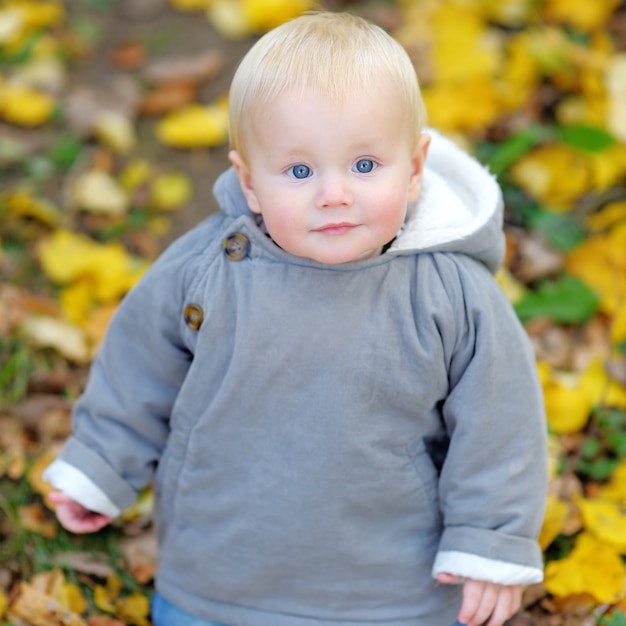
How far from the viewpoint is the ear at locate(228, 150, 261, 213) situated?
155cm

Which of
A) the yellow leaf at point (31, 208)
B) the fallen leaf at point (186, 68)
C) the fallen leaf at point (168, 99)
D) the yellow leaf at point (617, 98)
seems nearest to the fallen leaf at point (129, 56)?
the fallen leaf at point (186, 68)

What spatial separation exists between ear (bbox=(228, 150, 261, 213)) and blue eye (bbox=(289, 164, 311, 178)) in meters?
0.11

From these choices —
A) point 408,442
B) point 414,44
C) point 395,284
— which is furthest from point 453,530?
point 414,44

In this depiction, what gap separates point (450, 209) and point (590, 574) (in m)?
0.77

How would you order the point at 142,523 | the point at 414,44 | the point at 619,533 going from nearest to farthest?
the point at 619,533 < the point at 142,523 < the point at 414,44

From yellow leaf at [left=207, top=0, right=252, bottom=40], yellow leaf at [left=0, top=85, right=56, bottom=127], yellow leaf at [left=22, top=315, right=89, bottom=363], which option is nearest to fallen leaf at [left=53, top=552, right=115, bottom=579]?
yellow leaf at [left=22, top=315, right=89, bottom=363]

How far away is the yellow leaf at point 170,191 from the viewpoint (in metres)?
2.87

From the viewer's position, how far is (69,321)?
254 cm

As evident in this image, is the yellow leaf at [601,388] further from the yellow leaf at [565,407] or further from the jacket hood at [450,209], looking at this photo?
the jacket hood at [450,209]

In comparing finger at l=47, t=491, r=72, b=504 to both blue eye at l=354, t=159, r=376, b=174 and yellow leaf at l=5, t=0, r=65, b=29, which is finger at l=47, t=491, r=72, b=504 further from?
yellow leaf at l=5, t=0, r=65, b=29

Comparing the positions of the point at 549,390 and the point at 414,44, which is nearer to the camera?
the point at 549,390

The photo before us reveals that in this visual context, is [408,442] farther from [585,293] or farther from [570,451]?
[585,293]

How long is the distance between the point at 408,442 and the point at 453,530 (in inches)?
6.3

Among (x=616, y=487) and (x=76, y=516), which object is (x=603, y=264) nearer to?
(x=616, y=487)
